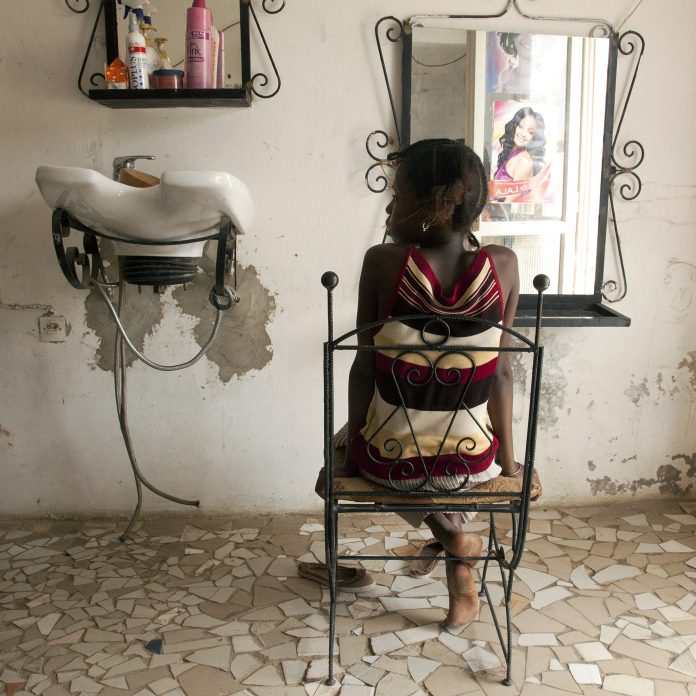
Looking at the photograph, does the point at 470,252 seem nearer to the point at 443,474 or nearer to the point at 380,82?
the point at 443,474


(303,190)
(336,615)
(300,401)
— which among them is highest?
(303,190)

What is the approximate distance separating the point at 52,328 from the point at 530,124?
159 cm

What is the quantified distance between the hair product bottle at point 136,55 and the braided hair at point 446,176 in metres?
0.88

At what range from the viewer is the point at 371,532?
2.18m

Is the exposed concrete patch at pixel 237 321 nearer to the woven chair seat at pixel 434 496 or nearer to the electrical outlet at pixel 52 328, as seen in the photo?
the electrical outlet at pixel 52 328

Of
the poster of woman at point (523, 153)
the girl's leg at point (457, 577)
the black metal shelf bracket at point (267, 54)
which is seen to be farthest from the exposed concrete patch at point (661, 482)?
the black metal shelf bracket at point (267, 54)

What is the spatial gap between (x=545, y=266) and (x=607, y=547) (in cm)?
88

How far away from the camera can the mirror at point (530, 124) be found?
6.66ft

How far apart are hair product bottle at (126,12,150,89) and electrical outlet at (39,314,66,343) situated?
29.3 inches

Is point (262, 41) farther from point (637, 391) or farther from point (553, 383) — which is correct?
point (637, 391)

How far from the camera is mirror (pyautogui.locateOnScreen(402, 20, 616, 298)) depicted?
203cm

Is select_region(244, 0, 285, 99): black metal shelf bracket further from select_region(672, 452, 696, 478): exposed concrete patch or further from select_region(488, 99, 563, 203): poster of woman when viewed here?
select_region(672, 452, 696, 478): exposed concrete patch

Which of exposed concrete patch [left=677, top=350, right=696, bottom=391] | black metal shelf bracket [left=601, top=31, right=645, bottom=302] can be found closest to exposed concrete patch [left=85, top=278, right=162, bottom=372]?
black metal shelf bracket [left=601, top=31, right=645, bottom=302]

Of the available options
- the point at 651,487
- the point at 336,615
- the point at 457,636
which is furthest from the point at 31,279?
the point at 651,487
